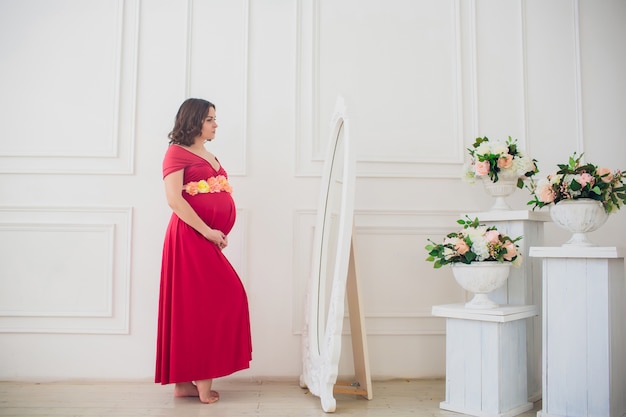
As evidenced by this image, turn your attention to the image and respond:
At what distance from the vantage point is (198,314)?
2.62 m

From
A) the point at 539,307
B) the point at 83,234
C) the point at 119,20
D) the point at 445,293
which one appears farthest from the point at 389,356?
the point at 119,20

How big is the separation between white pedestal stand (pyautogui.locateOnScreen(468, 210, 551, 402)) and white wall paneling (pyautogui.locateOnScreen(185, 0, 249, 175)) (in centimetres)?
156

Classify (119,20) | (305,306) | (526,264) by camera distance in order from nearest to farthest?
(526,264)
(305,306)
(119,20)

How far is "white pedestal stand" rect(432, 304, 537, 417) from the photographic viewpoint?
94.3 inches

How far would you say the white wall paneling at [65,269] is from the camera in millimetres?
3078

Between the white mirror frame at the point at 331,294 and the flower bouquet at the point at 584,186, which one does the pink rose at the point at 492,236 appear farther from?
the white mirror frame at the point at 331,294

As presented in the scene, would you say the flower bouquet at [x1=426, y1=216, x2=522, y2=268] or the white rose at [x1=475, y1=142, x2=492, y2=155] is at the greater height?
the white rose at [x1=475, y1=142, x2=492, y2=155]

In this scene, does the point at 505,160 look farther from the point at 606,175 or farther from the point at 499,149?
the point at 606,175

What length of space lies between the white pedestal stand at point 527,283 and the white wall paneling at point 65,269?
2167 mm

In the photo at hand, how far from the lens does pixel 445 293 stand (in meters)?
3.21

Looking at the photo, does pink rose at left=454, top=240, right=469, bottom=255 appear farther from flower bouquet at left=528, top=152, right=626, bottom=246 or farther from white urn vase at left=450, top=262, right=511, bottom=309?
flower bouquet at left=528, top=152, right=626, bottom=246

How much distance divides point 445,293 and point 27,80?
294 cm

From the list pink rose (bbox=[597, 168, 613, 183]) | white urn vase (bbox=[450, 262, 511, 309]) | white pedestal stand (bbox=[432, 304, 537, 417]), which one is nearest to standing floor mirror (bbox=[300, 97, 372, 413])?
white pedestal stand (bbox=[432, 304, 537, 417])

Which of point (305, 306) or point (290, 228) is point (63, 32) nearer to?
point (290, 228)
